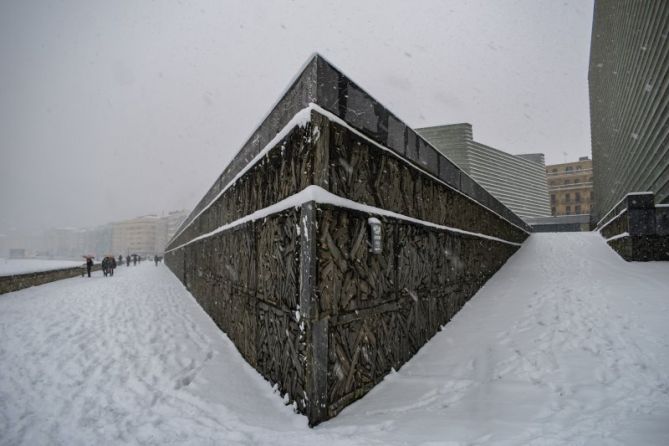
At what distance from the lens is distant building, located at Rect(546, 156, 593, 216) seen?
273ft

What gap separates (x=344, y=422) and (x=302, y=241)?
1.81m

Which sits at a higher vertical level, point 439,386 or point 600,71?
point 600,71

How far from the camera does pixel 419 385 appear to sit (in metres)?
4.06

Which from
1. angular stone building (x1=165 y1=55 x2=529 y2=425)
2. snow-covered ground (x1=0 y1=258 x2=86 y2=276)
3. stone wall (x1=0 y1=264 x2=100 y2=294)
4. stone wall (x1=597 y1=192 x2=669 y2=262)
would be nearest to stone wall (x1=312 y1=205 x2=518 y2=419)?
angular stone building (x1=165 y1=55 x2=529 y2=425)

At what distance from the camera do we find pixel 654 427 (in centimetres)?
271

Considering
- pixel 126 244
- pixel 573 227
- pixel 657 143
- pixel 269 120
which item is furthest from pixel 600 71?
pixel 126 244

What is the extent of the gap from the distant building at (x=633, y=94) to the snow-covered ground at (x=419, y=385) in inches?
264

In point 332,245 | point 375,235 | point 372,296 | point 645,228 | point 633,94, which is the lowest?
point 372,296

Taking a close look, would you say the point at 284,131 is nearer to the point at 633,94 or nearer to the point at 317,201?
the point at 317,201

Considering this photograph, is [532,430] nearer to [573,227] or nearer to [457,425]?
[457,425]

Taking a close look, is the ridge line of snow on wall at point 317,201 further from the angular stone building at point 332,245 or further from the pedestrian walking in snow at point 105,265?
the pedestrian walking in snow at point 105,265

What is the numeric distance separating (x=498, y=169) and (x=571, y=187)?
18.1 meters

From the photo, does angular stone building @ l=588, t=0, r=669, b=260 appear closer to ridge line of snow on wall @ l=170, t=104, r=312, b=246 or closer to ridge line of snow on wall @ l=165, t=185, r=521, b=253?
ridge line of snow on wall @ l=165, t=185, r=521, b=253

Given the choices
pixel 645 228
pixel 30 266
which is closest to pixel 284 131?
pixel 645 228
